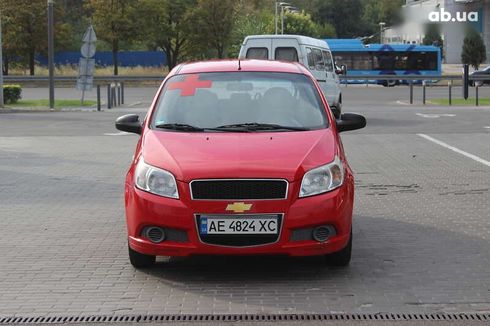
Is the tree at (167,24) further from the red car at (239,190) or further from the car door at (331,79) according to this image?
the red car at (239,190)

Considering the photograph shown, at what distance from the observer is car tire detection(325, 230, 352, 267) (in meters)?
6.39

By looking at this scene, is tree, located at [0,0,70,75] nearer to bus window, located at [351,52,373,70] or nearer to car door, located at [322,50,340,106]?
bus window, located at [351,52,373,70]

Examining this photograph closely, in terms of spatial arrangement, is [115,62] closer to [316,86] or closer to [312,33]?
[312,33]

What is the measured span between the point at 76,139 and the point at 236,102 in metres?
11.3

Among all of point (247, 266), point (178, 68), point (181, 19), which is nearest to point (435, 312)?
point (247, 266)

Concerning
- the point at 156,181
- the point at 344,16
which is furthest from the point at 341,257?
the point at 344,16

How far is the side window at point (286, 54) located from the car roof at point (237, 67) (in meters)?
13.4

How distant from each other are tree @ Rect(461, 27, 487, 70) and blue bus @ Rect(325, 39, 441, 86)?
2.19 meters

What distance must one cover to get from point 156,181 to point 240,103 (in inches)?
51.0

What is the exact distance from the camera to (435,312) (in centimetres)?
538

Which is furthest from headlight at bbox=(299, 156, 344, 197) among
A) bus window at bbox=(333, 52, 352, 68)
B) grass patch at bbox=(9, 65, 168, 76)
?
grass patch at bbox=(9, 65, 168, 76)

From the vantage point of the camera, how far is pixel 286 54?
21344 millimetres

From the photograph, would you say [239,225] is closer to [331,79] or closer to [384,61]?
[331,79]

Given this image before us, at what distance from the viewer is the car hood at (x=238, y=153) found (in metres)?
5.96
